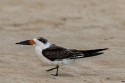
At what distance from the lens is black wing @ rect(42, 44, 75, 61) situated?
9271 mm

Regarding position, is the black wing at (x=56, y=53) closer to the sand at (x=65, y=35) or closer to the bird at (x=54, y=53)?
the bird at (x=54, y=53)

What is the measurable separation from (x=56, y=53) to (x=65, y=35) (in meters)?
4.95

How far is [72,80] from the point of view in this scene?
8938 millimetres

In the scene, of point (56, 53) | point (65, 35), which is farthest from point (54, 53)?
point (65, 35)

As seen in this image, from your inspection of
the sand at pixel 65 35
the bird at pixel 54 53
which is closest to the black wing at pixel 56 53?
the bird at pixel 54 53

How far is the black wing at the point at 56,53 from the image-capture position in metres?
9.27

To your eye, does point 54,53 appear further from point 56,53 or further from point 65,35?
point 65,35

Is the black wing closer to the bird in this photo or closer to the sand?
the bird

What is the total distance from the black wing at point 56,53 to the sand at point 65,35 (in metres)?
0.31

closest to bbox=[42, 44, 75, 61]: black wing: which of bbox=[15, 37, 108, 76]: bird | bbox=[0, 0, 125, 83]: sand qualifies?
bbox=[15, 37, 108, 76]: bird

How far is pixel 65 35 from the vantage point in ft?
46.9

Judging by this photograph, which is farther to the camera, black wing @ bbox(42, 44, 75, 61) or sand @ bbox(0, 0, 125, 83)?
sand @ bbox(0, 0, 125, 83)

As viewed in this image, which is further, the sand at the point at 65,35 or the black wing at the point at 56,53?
the sand at the point at 65,35

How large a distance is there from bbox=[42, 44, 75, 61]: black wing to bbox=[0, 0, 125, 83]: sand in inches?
12.3
